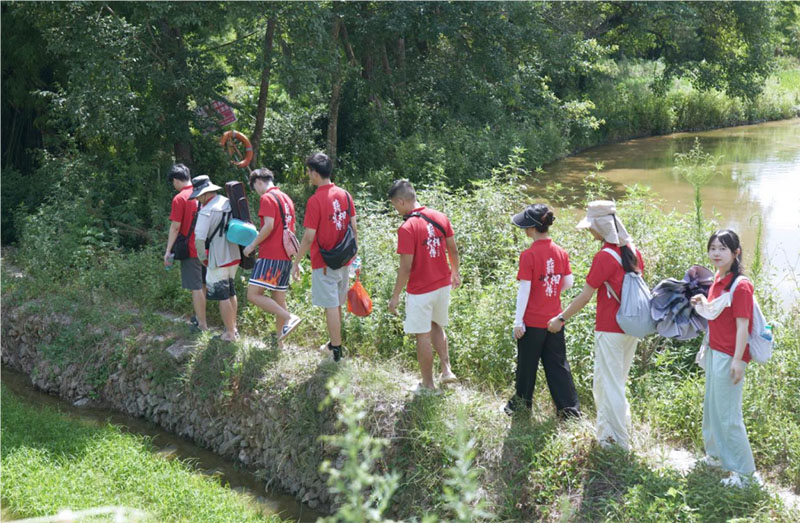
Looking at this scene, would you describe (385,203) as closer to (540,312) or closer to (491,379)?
(491,379)

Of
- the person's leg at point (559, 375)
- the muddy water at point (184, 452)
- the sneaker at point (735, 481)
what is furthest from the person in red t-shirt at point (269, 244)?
the sneaker at point (735, 481)

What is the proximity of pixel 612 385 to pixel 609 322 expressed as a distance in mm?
437

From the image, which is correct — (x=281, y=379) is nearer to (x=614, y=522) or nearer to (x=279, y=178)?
(x=614, y=522)

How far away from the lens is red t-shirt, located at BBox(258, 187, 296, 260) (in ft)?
22.6

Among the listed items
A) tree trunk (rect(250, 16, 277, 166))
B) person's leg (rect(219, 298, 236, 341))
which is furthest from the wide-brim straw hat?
tree trunk (rect(250, 16, 277, 166))

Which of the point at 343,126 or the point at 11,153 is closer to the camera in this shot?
the point at 11,153

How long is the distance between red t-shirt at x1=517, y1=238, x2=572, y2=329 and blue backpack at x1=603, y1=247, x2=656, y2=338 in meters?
0.52

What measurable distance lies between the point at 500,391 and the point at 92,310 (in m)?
4.91

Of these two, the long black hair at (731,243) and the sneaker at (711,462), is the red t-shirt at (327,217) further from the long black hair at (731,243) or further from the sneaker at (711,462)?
the sneaker at (711,462)

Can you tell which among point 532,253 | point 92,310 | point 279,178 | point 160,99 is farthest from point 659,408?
point 279,178

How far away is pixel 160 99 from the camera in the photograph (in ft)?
39.6

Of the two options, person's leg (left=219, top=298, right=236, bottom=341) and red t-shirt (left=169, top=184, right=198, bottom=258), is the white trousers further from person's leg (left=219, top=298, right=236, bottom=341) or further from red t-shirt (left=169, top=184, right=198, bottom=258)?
red t-shirt (left=169, top=184, right=198, bottom=258)

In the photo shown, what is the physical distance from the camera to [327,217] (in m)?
6.50

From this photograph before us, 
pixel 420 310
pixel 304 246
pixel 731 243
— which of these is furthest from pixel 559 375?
pixel 304 246
